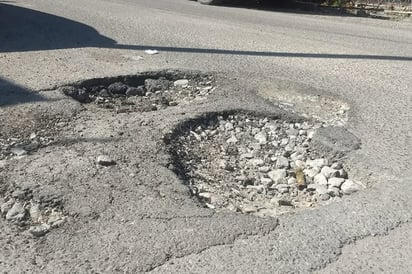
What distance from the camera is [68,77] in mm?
6031

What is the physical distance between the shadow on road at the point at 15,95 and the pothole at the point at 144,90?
1.13 ft

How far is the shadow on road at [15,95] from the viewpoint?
523 cm

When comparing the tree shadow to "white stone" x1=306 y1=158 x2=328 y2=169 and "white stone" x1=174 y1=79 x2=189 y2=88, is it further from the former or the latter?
"white stone" x1=306 y1=158 x2=328 y2=169

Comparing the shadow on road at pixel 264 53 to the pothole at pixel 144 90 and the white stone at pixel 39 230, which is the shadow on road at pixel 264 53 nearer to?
the pothole at pixel 144 90

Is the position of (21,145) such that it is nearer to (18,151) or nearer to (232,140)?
(18,151)

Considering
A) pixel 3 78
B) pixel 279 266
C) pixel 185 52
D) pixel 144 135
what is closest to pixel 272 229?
pixel 279 266

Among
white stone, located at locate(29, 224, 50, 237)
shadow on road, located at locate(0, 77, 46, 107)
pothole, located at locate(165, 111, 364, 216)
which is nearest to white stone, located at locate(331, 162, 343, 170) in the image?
pothole, located at locate(165, 111, 364, 216)

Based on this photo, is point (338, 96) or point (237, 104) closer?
point (237, 104)

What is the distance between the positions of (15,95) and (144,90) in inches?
51.6

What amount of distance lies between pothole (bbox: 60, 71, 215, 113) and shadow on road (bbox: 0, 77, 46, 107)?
346mm

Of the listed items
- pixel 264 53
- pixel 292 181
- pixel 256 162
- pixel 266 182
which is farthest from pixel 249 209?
pixel 264 53

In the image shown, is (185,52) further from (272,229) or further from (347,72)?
(272,229)

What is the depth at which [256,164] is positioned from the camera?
4.45 meters

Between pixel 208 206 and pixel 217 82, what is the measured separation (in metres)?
2.79
